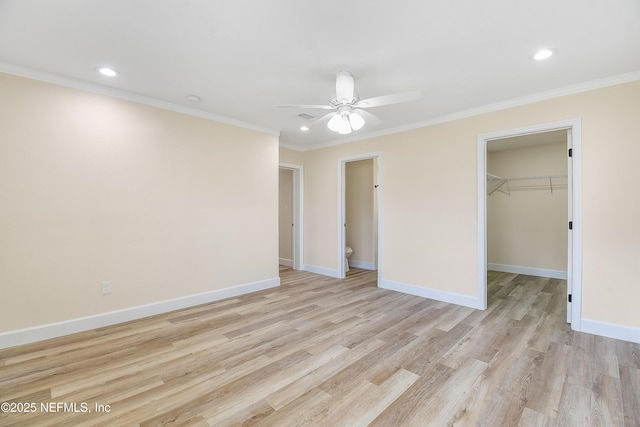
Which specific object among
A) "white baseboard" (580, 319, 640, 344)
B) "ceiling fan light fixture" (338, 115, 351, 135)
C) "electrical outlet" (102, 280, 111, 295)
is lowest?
"white baseboard" (580, 319, 640, 344)

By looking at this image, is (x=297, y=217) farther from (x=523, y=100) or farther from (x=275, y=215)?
(x=523, y=100)

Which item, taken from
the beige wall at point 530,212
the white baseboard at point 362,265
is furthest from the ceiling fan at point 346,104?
the beige wall at point 530,212

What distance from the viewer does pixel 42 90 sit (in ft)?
8.82

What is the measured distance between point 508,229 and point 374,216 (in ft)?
9.24

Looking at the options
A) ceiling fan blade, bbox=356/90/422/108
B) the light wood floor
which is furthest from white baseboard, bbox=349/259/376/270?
ceiling fan blade, bbox=356/90/422/108

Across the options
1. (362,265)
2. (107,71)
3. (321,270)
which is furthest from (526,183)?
(107,71)

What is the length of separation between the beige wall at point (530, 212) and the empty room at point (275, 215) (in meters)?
1.45

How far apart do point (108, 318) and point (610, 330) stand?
5.27 m

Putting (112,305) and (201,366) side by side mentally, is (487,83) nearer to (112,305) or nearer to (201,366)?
(201,366)

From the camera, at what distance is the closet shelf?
5.16m

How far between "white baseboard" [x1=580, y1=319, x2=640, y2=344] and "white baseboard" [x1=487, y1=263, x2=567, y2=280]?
2793 millimetres

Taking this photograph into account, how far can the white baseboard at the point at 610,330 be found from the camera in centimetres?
267

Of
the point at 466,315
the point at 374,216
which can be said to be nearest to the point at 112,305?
the point at 466,315

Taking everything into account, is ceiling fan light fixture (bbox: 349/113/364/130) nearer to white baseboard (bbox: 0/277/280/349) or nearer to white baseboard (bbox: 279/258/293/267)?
white baseboard (bbox: 0/277/280/349)
